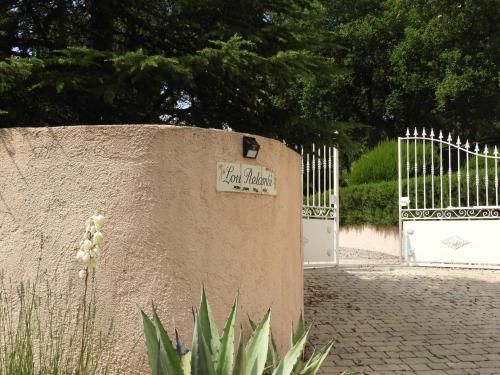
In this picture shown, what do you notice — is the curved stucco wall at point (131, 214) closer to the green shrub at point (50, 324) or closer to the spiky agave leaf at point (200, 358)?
the green shrub at point (50, 324)

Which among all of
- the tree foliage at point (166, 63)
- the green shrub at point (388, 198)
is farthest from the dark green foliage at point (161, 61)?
the green shrub at point (388, 198)

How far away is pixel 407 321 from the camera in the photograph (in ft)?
21.9

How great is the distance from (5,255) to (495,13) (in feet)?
69.9

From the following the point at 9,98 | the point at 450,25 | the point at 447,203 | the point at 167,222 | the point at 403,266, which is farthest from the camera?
the point at 450,25

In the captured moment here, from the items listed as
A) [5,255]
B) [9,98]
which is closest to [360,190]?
[9,98]

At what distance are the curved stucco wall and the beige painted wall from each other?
40.5 feet

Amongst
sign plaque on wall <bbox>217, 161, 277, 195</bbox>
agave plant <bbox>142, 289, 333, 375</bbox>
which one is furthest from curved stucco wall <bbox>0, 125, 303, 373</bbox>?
agave plant <bbox>142, 289, 333, 375</bbox>

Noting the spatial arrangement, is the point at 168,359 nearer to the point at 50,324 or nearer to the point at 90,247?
the point at 90,247

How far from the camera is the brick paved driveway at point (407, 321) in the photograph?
5082mm

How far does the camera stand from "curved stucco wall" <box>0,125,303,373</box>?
3773 mm

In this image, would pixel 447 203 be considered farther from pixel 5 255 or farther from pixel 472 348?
pixel 5 255

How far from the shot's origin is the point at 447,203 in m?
13.4

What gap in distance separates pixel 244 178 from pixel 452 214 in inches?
365

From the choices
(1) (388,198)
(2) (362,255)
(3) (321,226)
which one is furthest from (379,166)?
(3) (321,226)
